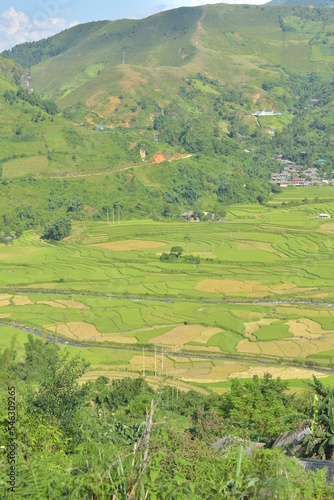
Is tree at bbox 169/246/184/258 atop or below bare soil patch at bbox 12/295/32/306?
atop

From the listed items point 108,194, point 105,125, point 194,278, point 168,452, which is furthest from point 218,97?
point 168,452

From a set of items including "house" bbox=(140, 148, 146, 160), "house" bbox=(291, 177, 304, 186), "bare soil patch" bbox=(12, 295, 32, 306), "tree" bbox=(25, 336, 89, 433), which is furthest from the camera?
"house" bbox=(291, 177, 304, 186)

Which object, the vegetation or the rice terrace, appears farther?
the rice terrace

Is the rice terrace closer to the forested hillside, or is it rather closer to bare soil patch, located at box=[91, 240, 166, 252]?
bare soil patch, located at box=[91, 240, 166, 252]

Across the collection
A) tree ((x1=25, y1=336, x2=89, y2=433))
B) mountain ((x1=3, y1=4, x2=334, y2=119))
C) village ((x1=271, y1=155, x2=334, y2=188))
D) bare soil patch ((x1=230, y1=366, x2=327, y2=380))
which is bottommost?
bare soil patch ((x1=230, y1=366, x2=327, y2=380))

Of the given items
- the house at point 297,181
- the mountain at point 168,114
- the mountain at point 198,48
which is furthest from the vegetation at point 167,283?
the house at point 297,181

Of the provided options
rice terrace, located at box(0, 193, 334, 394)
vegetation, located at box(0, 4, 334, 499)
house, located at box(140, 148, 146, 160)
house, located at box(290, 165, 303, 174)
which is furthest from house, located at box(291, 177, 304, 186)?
rice terrace, located at box(0, 193, 334, 394)

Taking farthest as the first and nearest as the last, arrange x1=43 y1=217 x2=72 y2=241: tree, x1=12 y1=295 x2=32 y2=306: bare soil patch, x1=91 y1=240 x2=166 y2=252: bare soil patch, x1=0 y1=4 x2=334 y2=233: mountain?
x1=0 y1=4 x2=334 y2=233: mountain → x1=43 y1=217 x2=72 y2=241: tree → x1=91 y1=240 x2=166 y2=252: bare soil patch → x1=12 y1=295 x2=32 y2=306: bare soil patch
